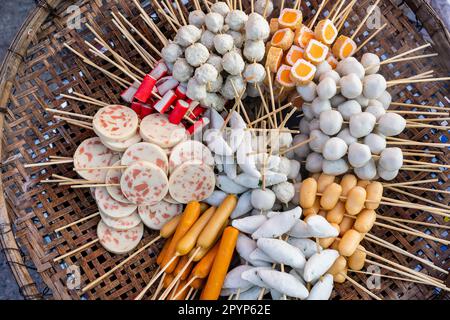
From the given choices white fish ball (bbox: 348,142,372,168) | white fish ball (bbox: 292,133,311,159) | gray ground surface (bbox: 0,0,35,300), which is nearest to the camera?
white fish ball (bbox: 348,142,372,168)

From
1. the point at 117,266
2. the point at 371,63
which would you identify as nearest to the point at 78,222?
the point at 117,266

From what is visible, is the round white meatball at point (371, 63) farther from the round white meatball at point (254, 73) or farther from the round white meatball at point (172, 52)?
the round white meatball at point (172, 52)

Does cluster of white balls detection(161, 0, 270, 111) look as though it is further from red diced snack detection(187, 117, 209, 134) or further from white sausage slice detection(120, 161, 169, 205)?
white sausage slice detection(120, 161, 169, 205)

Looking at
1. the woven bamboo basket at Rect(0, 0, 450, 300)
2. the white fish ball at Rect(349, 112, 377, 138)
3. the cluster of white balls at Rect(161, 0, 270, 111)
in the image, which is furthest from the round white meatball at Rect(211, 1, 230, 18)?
the white fish ball at Rect(349, 112, 377, 138)

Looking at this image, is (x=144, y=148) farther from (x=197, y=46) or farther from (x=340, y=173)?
(x=340, y=173)

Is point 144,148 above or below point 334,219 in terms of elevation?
above
